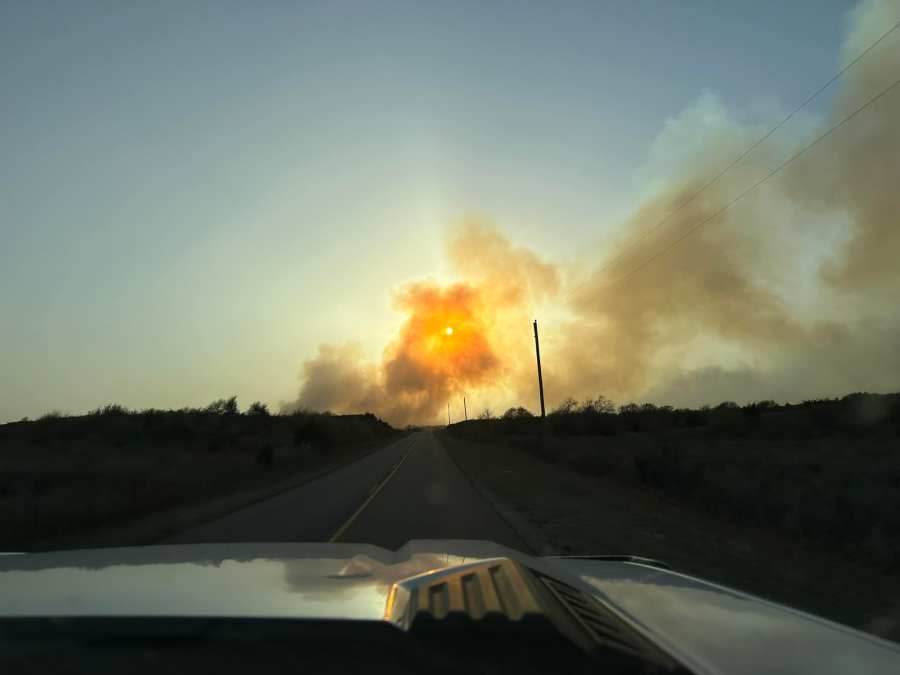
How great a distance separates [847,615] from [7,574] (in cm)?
865

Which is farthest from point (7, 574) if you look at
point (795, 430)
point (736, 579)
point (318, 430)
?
point (318, 430)

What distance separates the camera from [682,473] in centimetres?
2273

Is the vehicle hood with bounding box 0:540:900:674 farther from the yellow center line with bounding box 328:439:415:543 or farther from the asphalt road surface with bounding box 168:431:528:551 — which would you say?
the yellow center line with bounding box 328:439:415:543

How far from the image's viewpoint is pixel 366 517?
15234 millimetres

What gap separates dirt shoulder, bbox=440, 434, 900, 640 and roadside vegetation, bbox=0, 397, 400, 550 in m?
10.8

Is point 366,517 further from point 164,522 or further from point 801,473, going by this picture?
point 801,473

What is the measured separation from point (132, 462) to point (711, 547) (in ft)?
124

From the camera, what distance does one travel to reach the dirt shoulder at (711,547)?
27.4ft

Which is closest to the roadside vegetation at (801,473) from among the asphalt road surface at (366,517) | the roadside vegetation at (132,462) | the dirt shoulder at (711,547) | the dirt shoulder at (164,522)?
the dirt shoulder at (711,547)

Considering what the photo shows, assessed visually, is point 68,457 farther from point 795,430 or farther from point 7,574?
point 795,430

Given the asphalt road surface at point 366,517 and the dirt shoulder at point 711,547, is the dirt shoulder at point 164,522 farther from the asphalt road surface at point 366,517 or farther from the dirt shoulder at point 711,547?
the dirt shoulder at point 711,547

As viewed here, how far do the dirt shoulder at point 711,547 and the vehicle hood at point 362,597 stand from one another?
19.2 feet

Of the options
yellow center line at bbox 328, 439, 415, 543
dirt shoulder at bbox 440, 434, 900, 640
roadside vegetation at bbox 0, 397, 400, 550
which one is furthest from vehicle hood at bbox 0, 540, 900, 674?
roadside vegetation at bbox 0, 397, 400, 550

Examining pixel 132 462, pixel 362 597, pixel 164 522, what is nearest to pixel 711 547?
pixel 362 597
